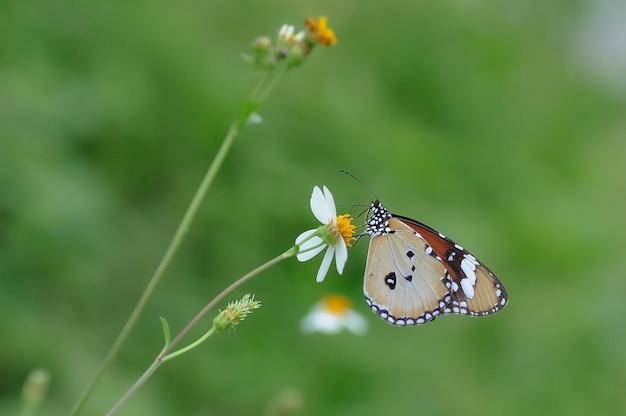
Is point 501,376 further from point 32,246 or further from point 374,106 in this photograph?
point 32,246

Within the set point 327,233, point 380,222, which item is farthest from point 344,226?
A: point 380,222

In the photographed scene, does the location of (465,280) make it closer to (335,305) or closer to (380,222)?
(380,222)

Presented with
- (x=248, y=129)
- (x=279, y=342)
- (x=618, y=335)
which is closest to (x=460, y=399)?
(x=279, y=342)

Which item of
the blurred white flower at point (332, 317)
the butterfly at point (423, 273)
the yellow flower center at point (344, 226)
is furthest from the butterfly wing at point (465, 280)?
the blurred white flower at point (332, 317)

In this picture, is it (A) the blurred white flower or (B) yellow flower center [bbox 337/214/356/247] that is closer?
(B) yellow flower center [bbox 337/214/356/247]

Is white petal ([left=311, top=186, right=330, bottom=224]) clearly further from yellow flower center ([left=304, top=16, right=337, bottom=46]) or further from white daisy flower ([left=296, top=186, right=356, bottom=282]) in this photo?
yellow flower center ([left=304, top=16, right=337, bottom=46])

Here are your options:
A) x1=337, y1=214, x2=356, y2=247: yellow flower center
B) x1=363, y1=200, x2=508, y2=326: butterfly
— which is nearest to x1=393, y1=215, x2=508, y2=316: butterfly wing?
x1=363, y1=200, x2=508, y2=326: butterfly
